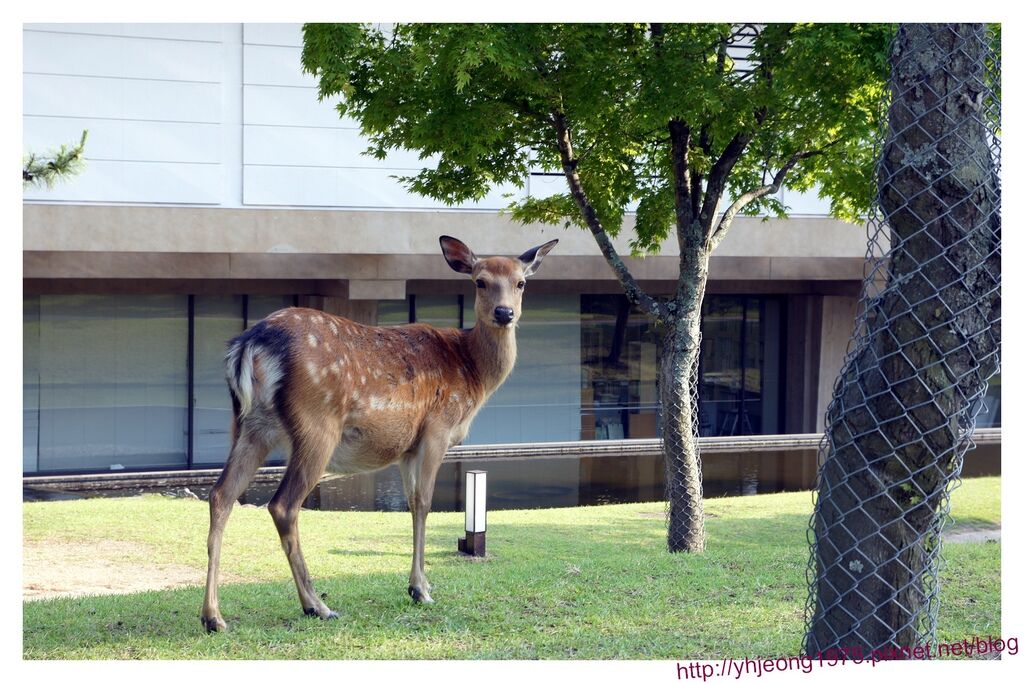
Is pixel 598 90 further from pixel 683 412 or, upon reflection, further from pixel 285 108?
pixel 285 108

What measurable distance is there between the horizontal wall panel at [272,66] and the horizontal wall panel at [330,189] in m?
1.45

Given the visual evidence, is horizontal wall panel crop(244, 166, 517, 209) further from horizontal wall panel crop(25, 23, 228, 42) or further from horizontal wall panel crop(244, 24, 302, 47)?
horizontal wall panel crop(25, 23, 228, 42)

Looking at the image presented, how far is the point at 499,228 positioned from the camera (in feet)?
60.3

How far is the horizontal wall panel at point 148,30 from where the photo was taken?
1641 centimetres

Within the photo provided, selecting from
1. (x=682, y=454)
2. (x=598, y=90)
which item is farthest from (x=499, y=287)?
(x=682, y=454)

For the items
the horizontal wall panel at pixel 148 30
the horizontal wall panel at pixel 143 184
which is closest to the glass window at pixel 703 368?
the horizontal wall panel at pixel 143 184

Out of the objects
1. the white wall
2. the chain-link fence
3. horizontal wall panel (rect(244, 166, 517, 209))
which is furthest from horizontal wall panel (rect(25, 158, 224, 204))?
the chain-link fence

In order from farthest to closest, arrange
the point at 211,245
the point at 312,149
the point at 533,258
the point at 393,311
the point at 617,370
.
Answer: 1. the point at 617,370
2. the point at 393,311
3. the point at 312,149
4. the point at 211,245
5. the point at 533,258

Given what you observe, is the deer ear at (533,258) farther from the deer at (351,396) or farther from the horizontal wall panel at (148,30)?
the horizontal wall panel at (148,30)

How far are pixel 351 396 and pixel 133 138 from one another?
12.2 meters

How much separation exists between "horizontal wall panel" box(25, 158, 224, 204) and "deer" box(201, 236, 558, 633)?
1086 cm

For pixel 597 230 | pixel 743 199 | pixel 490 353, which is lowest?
pixel 490 353

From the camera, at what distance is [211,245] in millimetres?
Answer: 17094

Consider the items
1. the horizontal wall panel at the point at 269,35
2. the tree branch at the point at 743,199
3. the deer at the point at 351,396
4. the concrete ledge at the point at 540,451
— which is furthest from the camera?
the horizontal wall panel at the point at 269,35
